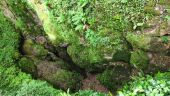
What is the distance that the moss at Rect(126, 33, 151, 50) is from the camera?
8.22 m

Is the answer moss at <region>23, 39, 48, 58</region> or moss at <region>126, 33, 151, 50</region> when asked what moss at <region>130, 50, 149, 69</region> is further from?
moss at <region>23, 39, 48, 58</region>

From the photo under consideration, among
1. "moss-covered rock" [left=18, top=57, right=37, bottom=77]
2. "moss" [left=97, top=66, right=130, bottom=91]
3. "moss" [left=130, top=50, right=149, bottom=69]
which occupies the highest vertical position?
"moss-covered rock" [left=18, top=57, right=37, bottom=77]

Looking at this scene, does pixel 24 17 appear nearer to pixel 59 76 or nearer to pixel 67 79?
pixel 59 76

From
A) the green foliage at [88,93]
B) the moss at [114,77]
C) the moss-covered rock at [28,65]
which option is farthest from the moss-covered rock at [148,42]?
the moss-covered rock at [28,65]

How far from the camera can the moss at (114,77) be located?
980 centimetres

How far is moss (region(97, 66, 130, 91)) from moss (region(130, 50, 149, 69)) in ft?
2.48

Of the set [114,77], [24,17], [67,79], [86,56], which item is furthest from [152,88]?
[24,17]

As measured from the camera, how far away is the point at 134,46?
28.3ft

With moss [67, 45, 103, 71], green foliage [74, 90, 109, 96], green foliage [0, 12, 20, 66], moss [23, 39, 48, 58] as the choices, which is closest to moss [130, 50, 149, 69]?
moss [67, 45, 103, 71]

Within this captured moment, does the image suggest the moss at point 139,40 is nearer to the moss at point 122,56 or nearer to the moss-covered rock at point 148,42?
the moss-covered rock at point 148,42

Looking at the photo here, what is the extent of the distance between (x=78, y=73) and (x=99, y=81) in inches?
32.4

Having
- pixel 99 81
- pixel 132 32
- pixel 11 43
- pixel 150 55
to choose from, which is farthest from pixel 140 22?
pixel 11 43

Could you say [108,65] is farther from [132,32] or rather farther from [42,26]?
[42,26]

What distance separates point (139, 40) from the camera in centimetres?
828
